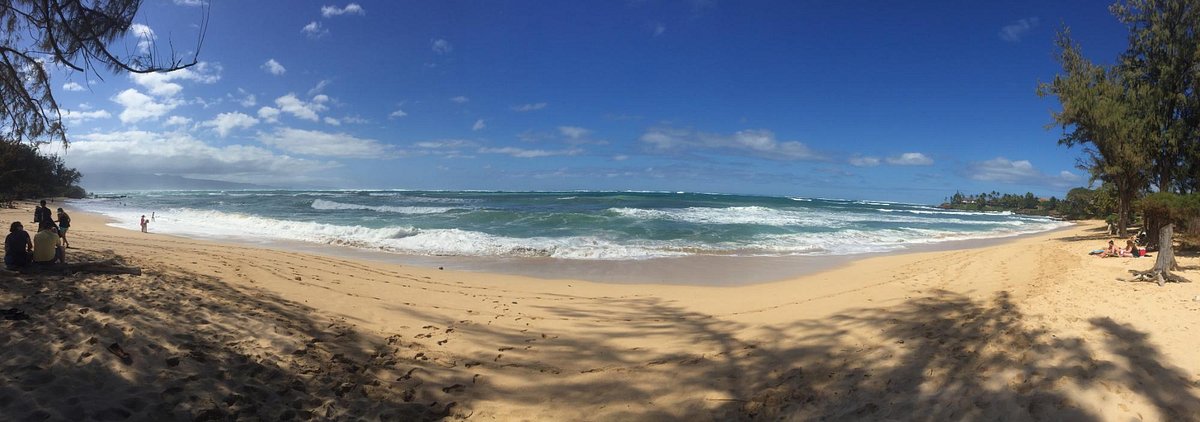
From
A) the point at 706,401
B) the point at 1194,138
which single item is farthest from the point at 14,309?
the point at 1194,138

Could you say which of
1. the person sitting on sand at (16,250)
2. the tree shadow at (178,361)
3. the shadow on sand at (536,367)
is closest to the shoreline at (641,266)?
the shadow on sand at (536,367)

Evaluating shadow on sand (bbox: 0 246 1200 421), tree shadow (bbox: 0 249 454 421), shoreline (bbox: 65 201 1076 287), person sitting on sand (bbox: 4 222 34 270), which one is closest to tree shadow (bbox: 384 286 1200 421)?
shadow on sand (bbox: 0 246 1200 421)

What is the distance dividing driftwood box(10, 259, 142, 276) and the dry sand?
0.82ft

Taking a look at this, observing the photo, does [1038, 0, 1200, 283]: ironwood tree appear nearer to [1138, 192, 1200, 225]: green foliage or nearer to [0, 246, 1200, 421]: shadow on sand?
[1138, 192, 1200, 225]: green foliage

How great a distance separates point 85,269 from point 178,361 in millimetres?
4167

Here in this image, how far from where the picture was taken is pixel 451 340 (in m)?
5.81

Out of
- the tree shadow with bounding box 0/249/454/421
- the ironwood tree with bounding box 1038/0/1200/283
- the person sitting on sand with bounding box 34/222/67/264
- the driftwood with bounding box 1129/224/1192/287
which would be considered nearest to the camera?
the tree shadow with bounding box 0/249/454/421

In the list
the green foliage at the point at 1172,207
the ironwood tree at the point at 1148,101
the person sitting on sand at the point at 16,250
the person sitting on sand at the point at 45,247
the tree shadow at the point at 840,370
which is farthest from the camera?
the ironwood tree at the point at 1148,101

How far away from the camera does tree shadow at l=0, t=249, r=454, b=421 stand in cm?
339

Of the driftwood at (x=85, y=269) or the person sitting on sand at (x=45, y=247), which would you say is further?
the person sitting on sand at (x=45, y=247)

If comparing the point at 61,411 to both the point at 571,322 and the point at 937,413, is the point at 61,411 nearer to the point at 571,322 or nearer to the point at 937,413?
the point at 571,322

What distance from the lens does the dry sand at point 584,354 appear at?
3.60 metres

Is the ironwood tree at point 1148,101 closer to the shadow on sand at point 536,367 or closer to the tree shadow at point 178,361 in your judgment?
the shadow on sand at point 536,367

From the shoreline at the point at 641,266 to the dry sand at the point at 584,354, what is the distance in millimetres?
3017
